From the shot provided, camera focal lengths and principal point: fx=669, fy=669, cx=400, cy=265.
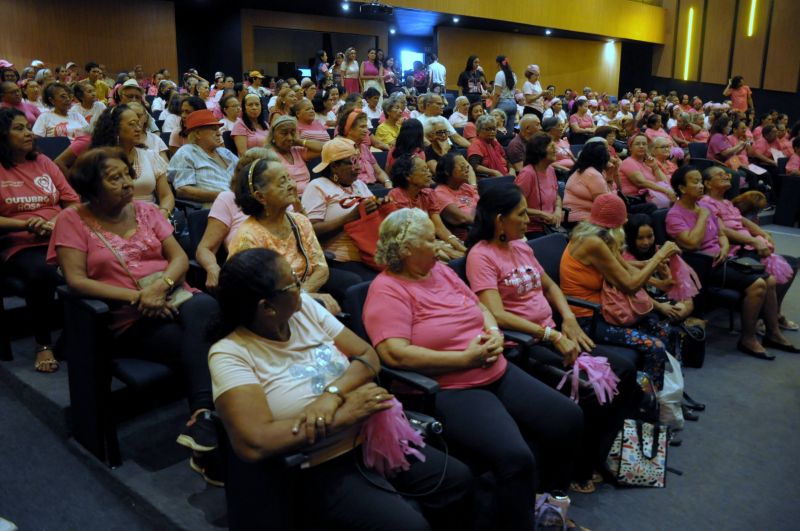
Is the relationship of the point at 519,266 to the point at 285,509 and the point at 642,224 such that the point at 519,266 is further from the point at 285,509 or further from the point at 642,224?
the point at 285,509

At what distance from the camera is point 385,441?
72.6 inches

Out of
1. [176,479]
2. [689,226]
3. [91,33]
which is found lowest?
[176,479]

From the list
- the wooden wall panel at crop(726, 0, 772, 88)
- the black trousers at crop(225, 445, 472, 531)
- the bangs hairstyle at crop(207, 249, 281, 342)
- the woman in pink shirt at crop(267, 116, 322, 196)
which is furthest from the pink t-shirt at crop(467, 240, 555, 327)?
the wooden wall panel at crop(726, 0, 772, 88)

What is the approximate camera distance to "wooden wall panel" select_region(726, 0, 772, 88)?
16406 millimetres

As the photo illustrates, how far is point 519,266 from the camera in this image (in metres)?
2.82

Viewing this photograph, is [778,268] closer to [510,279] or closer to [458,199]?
[458,199]

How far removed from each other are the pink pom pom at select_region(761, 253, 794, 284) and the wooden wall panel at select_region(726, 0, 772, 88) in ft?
46.8

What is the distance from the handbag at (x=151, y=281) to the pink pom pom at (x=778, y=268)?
3638 millimetres

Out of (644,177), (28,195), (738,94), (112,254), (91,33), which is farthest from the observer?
(91,33)

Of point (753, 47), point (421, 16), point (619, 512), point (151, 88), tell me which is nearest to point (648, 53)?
point (753, 47)

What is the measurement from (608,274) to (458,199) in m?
1.38

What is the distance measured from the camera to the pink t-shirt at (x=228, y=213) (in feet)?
9.62

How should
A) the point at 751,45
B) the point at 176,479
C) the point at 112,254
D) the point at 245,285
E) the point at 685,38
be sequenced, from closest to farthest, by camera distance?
the point at 245,285 → the point at 176,479 → the point at 112,254 → the point at 751,45 → the point at 685,38

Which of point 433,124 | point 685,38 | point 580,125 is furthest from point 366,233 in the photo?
point 685,38
